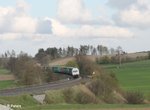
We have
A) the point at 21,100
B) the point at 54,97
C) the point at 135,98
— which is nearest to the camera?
the point at 21,100

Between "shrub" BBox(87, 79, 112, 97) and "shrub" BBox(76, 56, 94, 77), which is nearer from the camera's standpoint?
"shrub" BBox(87, 79, 112, 97)

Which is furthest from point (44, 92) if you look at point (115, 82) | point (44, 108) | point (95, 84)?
point (115, 82)

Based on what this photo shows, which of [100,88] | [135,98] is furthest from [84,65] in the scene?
[135,98]

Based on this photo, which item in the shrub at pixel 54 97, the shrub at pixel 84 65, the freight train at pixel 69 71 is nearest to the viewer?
the shrub at pixel 54 97

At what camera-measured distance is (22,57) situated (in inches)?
4449

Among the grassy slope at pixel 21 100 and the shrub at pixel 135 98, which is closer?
the grassy slope at pixel 21 100

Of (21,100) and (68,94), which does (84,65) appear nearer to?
(68,94)

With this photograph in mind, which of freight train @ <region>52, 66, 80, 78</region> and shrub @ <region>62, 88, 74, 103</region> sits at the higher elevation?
freight train @ <region>52, 66, 80, 78</region>

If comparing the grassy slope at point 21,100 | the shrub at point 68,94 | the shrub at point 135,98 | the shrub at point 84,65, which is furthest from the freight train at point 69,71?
the grassy slope at point 21,100

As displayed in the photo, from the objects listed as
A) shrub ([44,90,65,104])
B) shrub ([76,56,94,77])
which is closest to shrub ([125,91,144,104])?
shrub ([44,90,65,104])

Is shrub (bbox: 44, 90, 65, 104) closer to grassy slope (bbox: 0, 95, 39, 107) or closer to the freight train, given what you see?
grassy slope (bbox: 0, 95, 39, 107)

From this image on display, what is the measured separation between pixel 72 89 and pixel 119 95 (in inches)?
523

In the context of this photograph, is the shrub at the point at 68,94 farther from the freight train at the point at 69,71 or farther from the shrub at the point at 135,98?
the freight train at the point at 69,71

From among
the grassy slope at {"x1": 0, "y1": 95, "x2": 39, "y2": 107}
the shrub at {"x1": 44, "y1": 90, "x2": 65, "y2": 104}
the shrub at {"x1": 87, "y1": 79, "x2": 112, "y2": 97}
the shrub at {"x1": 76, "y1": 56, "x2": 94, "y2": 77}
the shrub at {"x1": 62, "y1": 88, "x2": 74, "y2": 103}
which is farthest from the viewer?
the shrub at {"x1": 76, "y1": 56, "x2": 94, "y2": 77}
